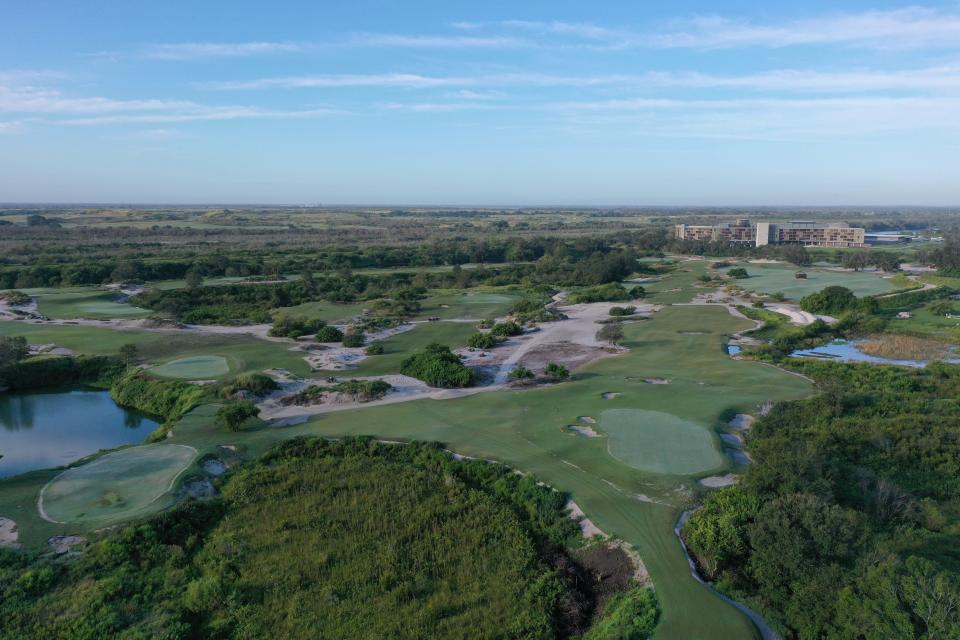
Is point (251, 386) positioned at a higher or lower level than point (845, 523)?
lower

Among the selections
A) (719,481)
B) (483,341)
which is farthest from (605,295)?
(719,481)

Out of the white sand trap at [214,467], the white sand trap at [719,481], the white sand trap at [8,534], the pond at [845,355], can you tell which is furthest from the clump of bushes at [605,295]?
the white sand trap at [8,534]

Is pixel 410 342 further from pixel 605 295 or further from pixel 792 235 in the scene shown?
pixel 792 235

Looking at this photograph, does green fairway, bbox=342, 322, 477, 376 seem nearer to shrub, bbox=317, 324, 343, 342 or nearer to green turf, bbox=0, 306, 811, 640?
green turf, bbox=0, 306, 811, 640

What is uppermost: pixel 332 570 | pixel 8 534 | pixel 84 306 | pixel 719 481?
pixel 84 306

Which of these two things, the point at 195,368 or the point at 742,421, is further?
the point at 195,368

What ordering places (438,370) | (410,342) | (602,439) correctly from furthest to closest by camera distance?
1. (410,342)
2. (438,370)
3. (602,439)

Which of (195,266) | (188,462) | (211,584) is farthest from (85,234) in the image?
(211,584)
